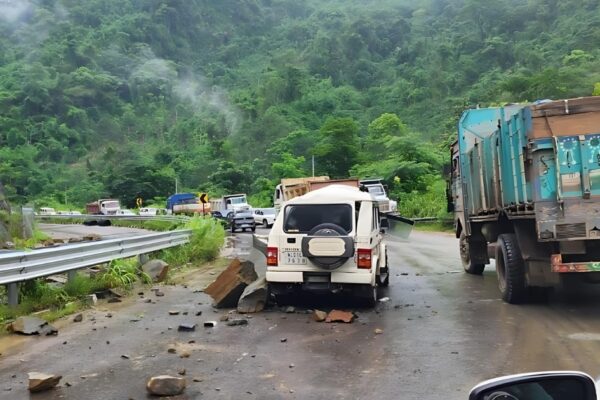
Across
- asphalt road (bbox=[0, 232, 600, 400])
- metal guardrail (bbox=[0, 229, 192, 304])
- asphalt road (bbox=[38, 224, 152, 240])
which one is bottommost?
asphalt road (bbox=[0, 232, 600, 400])

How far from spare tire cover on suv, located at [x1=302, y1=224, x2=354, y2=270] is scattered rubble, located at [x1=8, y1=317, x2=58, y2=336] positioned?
12.1 feet

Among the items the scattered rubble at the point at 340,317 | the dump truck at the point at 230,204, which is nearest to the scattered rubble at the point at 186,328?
the scattered rubble at the point at 340,317

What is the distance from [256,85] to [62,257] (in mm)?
104485

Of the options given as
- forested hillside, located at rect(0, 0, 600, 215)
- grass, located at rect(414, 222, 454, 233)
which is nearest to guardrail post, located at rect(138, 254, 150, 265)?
grass, located at rect(414, 222, 454, 233)

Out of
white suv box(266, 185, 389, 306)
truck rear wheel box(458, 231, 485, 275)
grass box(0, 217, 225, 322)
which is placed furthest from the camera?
truck rear wheel box(458, 231, 485, 275)

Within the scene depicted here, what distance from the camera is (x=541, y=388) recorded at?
192 centimetres

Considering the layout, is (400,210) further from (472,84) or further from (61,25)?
(61,25)

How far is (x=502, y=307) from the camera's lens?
9305 mm

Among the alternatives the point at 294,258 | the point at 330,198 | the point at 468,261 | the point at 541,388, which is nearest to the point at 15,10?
the point at 468,261

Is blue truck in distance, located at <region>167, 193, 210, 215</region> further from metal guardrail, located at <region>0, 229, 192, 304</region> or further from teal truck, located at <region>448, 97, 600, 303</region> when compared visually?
teal truck, located at <region>448, 97, 600, 303</region>

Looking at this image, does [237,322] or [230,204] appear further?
[230,204]

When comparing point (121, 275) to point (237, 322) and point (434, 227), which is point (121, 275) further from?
point (434, 227)

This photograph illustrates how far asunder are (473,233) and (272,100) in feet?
273

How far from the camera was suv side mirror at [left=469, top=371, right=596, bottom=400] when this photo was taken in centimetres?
189
